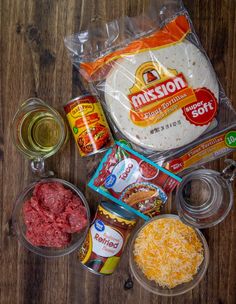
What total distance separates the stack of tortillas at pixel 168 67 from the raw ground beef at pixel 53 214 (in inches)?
9.1

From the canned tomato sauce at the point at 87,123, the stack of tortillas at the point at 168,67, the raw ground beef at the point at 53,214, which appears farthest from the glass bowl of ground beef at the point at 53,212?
the stack of tortillas at the point at 168,67

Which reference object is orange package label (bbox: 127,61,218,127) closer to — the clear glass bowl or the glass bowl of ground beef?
the clear glass bowl

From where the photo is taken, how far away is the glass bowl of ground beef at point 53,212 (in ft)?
3.63

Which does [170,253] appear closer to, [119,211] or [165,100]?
[119,211]

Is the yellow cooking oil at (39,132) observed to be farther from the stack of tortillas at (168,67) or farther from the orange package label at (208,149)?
the orange package label at (208,149)

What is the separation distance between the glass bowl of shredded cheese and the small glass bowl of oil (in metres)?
0.33

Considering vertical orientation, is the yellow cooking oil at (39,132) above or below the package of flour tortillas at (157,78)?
below

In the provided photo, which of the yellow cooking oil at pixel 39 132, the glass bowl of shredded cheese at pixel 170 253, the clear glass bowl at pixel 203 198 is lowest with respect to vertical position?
the glass bowl of shredded cheese at pixel 170 253

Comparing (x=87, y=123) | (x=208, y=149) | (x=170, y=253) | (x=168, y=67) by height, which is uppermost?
(x=168, y=67)

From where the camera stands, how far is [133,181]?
1155mm

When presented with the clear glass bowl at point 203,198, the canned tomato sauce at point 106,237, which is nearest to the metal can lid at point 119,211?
the canned tomato sauce at point 106,237

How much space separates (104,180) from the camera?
1.15m

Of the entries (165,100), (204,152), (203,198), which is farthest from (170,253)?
(165,100)

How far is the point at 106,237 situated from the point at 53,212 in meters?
0.15
